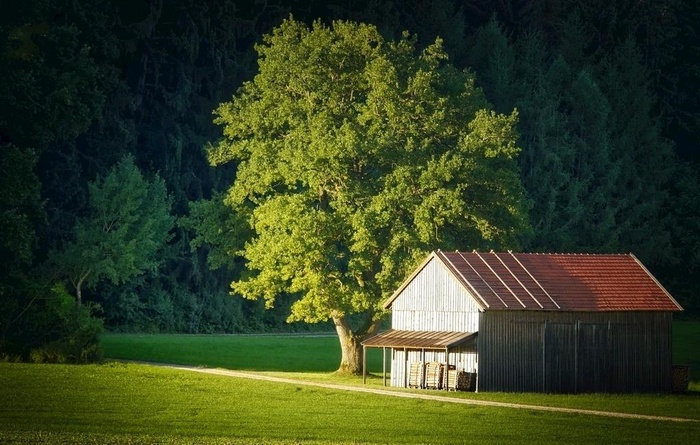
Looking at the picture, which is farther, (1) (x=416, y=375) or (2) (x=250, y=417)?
(1) (x=416, y=375)

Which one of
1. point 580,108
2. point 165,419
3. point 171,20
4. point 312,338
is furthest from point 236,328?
point 165,419

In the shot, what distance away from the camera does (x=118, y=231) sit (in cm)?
8756

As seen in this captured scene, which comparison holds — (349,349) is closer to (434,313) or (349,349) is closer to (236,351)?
(434,313)

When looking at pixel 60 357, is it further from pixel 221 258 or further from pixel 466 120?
pixel 466 120

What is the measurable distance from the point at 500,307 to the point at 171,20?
46042 millimetres

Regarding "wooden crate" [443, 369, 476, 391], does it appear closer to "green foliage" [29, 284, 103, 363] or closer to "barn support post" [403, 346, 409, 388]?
"barn support post" [403, 346, 409, 388]

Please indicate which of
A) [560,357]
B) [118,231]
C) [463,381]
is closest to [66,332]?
[118,231]

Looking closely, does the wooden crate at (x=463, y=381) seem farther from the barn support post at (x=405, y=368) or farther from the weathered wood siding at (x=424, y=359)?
the barn support post at (x=405, y=368)

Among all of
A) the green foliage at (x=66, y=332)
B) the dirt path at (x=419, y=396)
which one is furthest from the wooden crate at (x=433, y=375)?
the green foliage at (x=66, y=332)

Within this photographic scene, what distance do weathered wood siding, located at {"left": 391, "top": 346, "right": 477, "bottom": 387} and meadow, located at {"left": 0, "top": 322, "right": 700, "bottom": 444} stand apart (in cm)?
134

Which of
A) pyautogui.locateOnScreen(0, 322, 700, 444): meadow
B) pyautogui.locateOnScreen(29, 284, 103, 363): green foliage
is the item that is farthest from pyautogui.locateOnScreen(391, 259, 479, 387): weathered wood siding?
pyautogui.locateOnScreen(29, 284, 103, 363): green foliage

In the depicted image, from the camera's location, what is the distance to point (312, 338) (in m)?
102

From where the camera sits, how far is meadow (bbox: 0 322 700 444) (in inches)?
1713

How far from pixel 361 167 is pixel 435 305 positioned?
11.3 m
